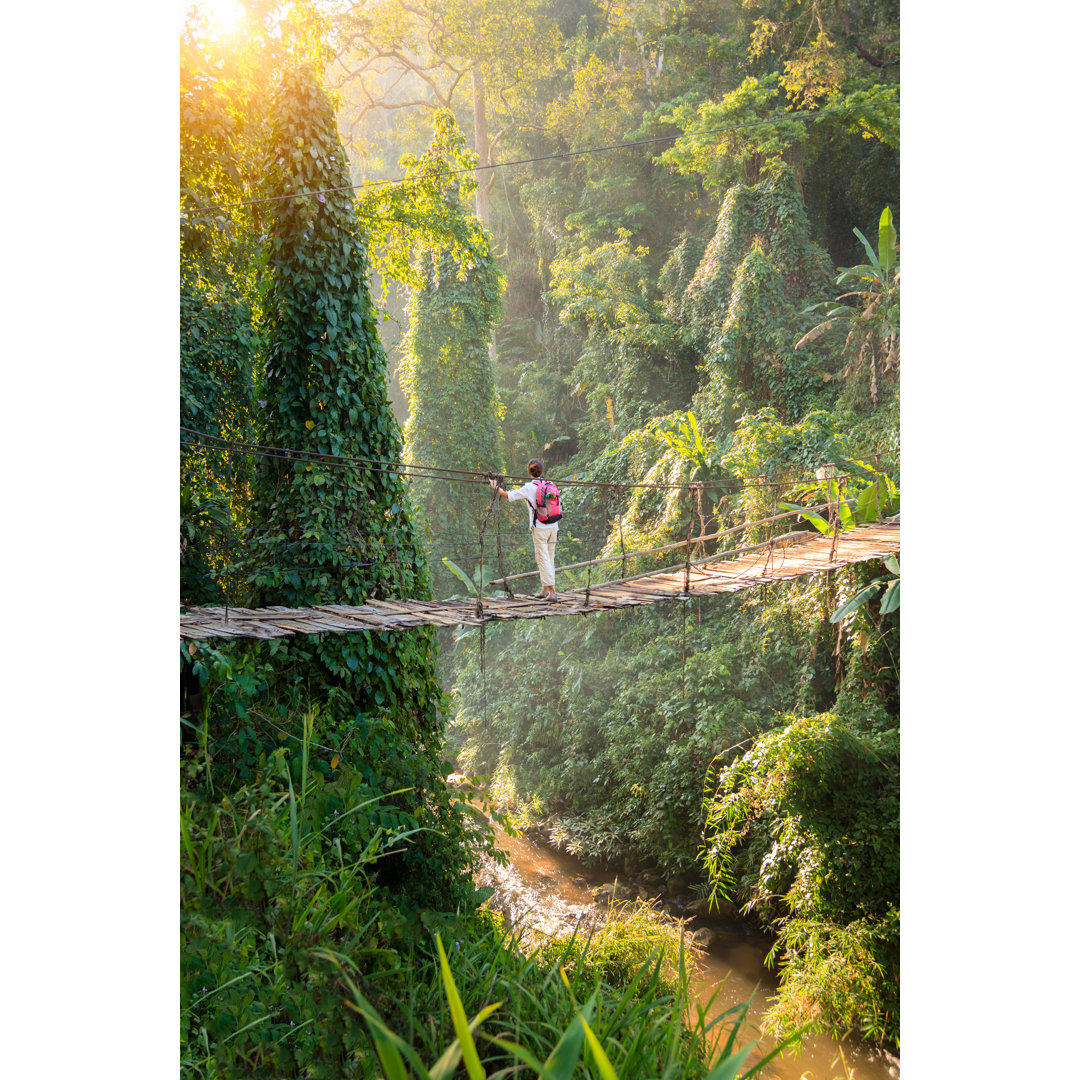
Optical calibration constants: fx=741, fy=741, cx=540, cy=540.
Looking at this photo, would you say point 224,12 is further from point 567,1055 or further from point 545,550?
point 567,1055

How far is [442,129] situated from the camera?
215 inches

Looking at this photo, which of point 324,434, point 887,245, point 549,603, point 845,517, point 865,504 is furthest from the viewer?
point 887,245

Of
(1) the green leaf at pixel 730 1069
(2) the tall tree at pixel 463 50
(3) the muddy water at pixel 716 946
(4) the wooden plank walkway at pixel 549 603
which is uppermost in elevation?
(2) the tall tree at pixel 463 50

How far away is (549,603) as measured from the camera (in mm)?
3199

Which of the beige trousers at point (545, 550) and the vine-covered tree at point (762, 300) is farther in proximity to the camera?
the vine-covered tree at point (762, 300)

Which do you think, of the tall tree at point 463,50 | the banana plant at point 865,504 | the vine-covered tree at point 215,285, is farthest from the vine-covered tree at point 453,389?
the banana plant at point 865,504

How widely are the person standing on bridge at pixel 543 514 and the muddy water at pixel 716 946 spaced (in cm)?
148

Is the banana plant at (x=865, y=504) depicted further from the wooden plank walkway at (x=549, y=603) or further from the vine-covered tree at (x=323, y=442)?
the vine-covered tree at (x=323, y=442)

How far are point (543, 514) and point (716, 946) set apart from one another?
361 centimetres

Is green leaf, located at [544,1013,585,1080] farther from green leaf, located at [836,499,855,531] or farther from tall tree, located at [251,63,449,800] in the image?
green leaf, located at [836,499,855,531]

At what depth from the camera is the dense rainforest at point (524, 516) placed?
1.92 meters

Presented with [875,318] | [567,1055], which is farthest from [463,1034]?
[875,318]

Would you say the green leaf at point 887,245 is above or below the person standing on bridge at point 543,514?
above
